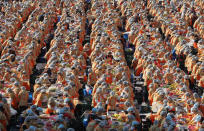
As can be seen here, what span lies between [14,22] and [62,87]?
16.1m

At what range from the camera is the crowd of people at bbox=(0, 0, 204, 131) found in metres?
18.5

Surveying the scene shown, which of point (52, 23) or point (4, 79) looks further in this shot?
point (52, 23)

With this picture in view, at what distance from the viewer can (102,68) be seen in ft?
82.2

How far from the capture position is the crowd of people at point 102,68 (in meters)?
18.5

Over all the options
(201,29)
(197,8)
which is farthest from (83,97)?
(197,8)

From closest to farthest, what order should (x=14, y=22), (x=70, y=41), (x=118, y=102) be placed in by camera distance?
(x=118, y=102) → (x=70, y=41) → (x=14, y=22)

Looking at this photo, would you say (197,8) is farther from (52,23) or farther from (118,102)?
(118,102)

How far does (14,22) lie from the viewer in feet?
121

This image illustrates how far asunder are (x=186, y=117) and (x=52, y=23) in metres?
21.9

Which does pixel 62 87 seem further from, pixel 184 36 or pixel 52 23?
pixel 52 23

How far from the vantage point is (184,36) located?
32.9 meters

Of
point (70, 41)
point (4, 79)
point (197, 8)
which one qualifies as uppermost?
point (197, 8)

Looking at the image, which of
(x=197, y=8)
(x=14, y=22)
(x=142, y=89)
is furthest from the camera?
(x=197, y=8)

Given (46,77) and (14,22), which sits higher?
(14,22)
